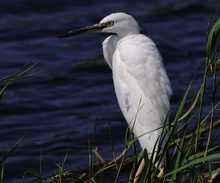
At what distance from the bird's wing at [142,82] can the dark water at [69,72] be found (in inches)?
51.7

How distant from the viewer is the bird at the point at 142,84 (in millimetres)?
4668

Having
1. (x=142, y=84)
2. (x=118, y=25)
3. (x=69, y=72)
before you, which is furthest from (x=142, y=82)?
(x=69, y=72)

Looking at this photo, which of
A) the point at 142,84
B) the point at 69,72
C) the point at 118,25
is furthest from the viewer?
the point at 69,72

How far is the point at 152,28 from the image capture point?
9.59m

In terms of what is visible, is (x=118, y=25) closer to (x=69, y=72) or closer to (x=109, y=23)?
(x=109, y=23)

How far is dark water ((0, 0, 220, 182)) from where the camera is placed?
22.2 feet

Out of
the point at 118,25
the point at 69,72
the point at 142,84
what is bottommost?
the point at 69,72

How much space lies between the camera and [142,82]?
15.7ft

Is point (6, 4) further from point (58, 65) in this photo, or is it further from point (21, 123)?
point (21, 123)

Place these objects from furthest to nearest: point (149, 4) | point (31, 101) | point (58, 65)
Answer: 1. point (149, 4)
2. point (58, 65)
3. point (31, 101)

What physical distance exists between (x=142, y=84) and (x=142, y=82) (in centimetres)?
1

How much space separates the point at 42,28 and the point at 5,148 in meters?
3.24

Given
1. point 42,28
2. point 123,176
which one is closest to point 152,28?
point 42,28

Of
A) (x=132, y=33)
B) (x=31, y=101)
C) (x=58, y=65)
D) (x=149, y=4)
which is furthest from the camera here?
(x=149, y=4)
